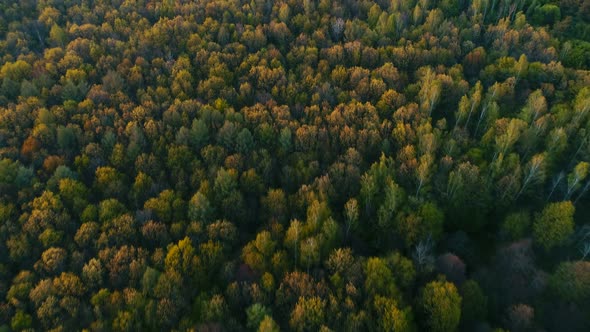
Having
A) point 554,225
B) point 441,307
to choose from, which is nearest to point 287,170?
point 441,307

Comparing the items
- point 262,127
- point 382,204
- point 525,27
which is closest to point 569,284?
point 382,204

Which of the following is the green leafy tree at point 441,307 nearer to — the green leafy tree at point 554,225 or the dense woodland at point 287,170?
the dense woodland at point 287,170

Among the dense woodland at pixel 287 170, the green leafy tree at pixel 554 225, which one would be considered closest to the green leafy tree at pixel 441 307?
the dense woodland at pixel 287 170

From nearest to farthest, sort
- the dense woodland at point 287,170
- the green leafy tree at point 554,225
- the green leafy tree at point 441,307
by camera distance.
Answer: the green leafy tree at point 441,307
the dense woodland at point 287,170
the green leafy tree at point 554,225

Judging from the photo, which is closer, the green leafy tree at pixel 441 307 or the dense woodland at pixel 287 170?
the green leafy tree at pixel 441 307

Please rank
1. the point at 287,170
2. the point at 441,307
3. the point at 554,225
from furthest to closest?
the point at 287,170 < the point at 554,225 < the point at 441,307

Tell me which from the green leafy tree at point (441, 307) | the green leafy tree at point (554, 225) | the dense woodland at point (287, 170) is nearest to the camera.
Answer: the green leafy tree at point (441, 307)

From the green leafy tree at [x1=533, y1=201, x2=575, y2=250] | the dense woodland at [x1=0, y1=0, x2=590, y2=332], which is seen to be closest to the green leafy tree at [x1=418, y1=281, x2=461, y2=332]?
the dense woodland at [x1=0, y1=0, x2=590, y2=332]

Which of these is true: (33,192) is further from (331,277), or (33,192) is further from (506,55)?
(506,55)

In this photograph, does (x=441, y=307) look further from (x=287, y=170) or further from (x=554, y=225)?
(x=287, y=170)
